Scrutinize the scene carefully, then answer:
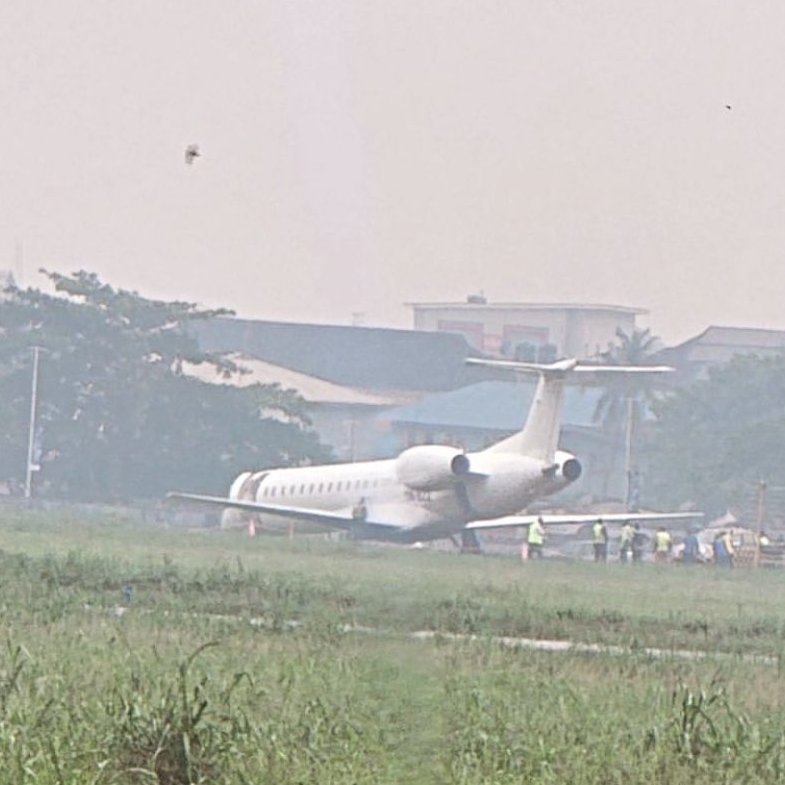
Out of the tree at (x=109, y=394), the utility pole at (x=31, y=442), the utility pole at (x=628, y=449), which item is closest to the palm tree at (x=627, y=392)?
the utility pole at (x=628, y=449)

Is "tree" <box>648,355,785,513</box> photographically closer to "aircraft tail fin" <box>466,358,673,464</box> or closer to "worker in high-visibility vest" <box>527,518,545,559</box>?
"aircraft tail fin" <box>466,358,673,464</box>

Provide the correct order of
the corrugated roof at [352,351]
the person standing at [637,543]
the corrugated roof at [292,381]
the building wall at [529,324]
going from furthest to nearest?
the person standing at [637,543] < the corrugated roof at [292,381] < the corrugated roof at [352,351] < the building wall at [529,324]


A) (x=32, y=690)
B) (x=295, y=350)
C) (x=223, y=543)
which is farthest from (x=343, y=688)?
(x=223, y=543)

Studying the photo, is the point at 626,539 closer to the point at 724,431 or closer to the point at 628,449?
the point at 628,449

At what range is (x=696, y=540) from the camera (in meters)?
53.0

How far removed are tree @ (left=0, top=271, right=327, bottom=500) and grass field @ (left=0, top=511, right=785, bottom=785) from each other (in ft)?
8.52

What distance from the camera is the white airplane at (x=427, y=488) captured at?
1891 inches

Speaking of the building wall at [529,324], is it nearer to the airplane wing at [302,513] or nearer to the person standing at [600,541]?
the airplane wing at [302,513]

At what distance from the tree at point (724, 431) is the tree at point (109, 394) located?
628 cm

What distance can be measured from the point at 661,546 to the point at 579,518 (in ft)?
8.71

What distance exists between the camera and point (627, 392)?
41969 millimetres

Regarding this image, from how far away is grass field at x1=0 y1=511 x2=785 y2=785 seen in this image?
17.0m

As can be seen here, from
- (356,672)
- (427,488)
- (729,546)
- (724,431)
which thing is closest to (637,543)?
(729,546)

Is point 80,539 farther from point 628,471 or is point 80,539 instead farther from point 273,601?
point 628,471
